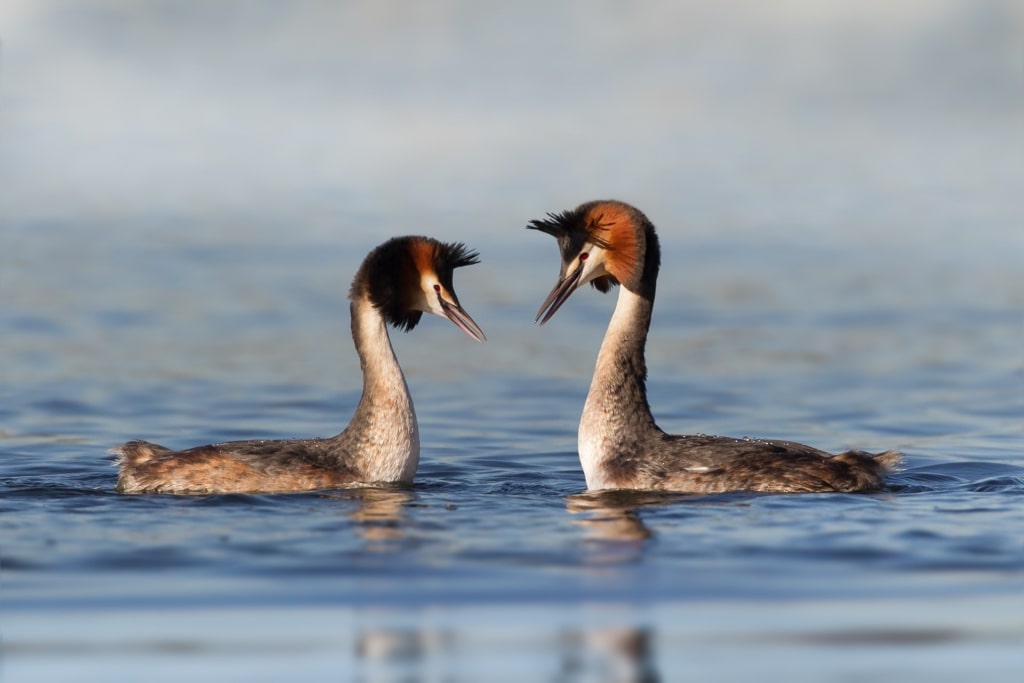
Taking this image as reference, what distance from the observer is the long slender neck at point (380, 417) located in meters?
12.4

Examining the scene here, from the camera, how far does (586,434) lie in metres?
12.5

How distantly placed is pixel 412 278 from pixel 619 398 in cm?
167

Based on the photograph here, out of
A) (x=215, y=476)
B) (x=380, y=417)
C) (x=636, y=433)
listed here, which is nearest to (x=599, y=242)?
(x=636, y=433)

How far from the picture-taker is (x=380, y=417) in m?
12.5

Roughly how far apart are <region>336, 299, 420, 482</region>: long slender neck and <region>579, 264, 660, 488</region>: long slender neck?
4.00ft

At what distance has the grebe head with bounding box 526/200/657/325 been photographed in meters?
12.5

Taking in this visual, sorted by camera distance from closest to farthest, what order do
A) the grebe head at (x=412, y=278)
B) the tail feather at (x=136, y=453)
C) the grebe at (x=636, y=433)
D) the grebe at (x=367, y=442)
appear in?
the grebe at (x=636, y=433), the grebe at (x=367, y=442), the tail feather at (x=136, y=453), the grebe head at (x=412, y=278)

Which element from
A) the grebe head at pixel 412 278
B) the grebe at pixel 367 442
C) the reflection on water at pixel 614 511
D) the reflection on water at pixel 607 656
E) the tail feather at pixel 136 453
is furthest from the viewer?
the grebe head at pixel 412 278

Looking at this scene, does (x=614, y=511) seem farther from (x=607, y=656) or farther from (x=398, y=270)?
(x=607, y=656)

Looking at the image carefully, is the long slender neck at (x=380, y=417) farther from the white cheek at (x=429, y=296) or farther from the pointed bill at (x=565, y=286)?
the pointed bill at (x=565, y=286)

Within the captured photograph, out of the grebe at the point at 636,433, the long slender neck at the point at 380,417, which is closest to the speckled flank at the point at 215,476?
the long slender neck at the point at 380,417

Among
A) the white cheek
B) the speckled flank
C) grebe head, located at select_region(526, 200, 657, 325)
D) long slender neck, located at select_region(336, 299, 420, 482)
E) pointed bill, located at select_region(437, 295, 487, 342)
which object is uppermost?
grebe head, located at select_region(526, 200, 657, 325)

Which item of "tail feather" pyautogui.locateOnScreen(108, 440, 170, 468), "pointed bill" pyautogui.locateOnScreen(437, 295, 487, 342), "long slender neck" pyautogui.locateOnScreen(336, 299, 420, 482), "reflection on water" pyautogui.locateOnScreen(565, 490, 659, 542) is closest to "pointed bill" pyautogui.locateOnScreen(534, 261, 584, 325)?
"pointed bill" pyautogui.locateOnScreen(437, 295, 487, 342)

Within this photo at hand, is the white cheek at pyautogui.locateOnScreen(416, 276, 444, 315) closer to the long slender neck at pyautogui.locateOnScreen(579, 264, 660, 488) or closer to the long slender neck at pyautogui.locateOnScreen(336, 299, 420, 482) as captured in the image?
the long slender neck at pyautogui.locateOnScreen(336, 299, 420, 482)
